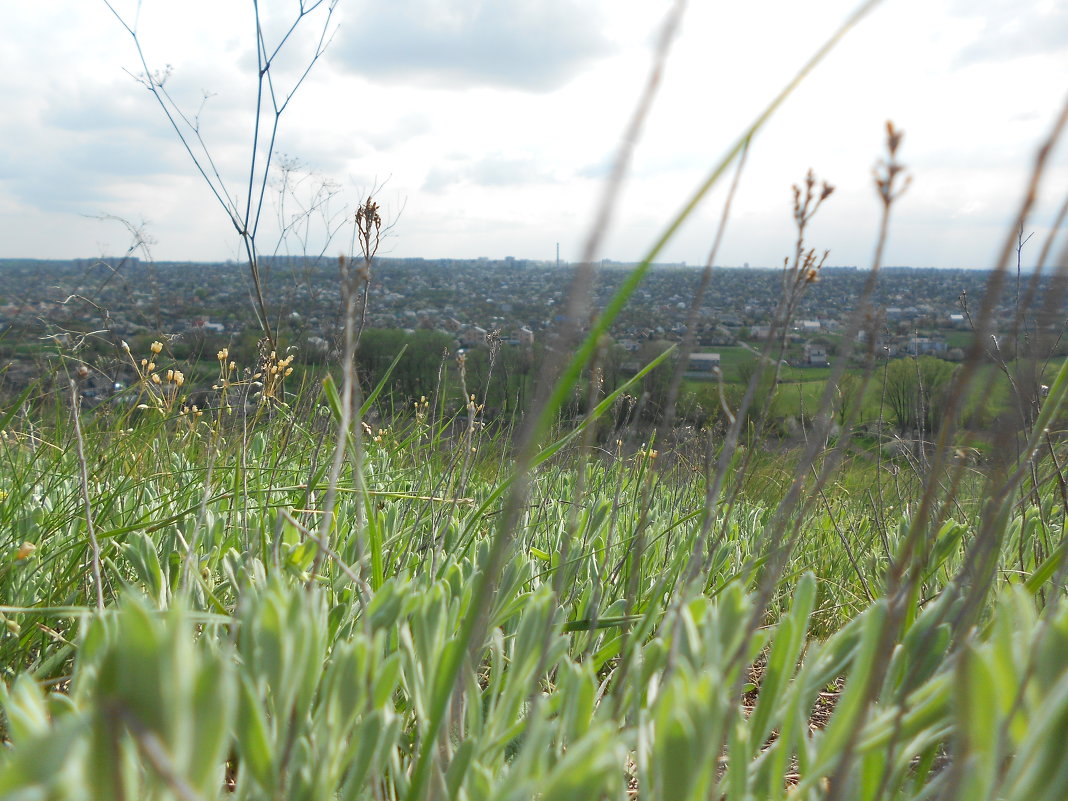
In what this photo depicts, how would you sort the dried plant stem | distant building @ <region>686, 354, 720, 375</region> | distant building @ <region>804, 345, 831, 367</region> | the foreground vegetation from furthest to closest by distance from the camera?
distant building @ <region>804, 345, 831, 367</region>, distant building @ <region>686, 354, 720, 375</region>, the dried plant stem, the foreground vegetation

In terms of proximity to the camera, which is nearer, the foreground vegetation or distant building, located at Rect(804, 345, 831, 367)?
the foreground vegetation

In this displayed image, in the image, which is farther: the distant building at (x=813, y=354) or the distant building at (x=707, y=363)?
the distant building at (x=813, y=354)

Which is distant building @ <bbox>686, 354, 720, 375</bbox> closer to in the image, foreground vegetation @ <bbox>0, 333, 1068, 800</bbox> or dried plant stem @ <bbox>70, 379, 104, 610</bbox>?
foreground vegetation @ <bbox>0, 333, 1068, 800</bbox>

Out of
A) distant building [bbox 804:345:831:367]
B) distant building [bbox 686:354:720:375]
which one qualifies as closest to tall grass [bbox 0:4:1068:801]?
distant building [bbox 686:354:720:375]

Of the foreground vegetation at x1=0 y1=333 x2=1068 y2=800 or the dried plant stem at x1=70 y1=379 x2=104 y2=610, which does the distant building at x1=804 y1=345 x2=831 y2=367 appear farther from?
the dried plant stem at x1=70 y1=379 x2=104 y2=610

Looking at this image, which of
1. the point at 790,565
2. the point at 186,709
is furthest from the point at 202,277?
the point at 186,709

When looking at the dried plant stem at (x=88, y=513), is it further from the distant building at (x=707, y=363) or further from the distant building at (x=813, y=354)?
the distant building at (x=813, y=354)

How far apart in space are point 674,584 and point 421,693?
34.7 inches

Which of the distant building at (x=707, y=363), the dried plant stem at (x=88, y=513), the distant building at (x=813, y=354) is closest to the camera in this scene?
the dried plant stem at (x=88, y=513)

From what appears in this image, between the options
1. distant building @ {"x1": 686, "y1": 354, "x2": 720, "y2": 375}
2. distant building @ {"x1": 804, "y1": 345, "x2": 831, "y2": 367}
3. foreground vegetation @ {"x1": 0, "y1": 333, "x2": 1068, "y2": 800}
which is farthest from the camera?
distant building @ {"x1": 804, "y1": 345, "x2": 831, "y2": 367}

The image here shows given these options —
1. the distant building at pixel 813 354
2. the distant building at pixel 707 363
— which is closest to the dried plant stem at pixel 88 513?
the distant building at pixel 707 363

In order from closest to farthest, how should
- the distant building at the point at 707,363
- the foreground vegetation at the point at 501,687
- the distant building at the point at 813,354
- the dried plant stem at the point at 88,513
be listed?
the foreground vegetation at the point at 501,687 < the dried plant stem at the point at 88,513 < the distant building at the point at 707,363 < the distant building at the point at 813,354

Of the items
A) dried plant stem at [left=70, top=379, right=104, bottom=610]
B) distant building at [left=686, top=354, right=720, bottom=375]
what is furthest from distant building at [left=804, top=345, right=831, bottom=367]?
dried plant stem at [left=70, top=379, right=104, bottom=610]

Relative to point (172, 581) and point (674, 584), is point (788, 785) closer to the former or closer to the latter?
point (674, 584)
